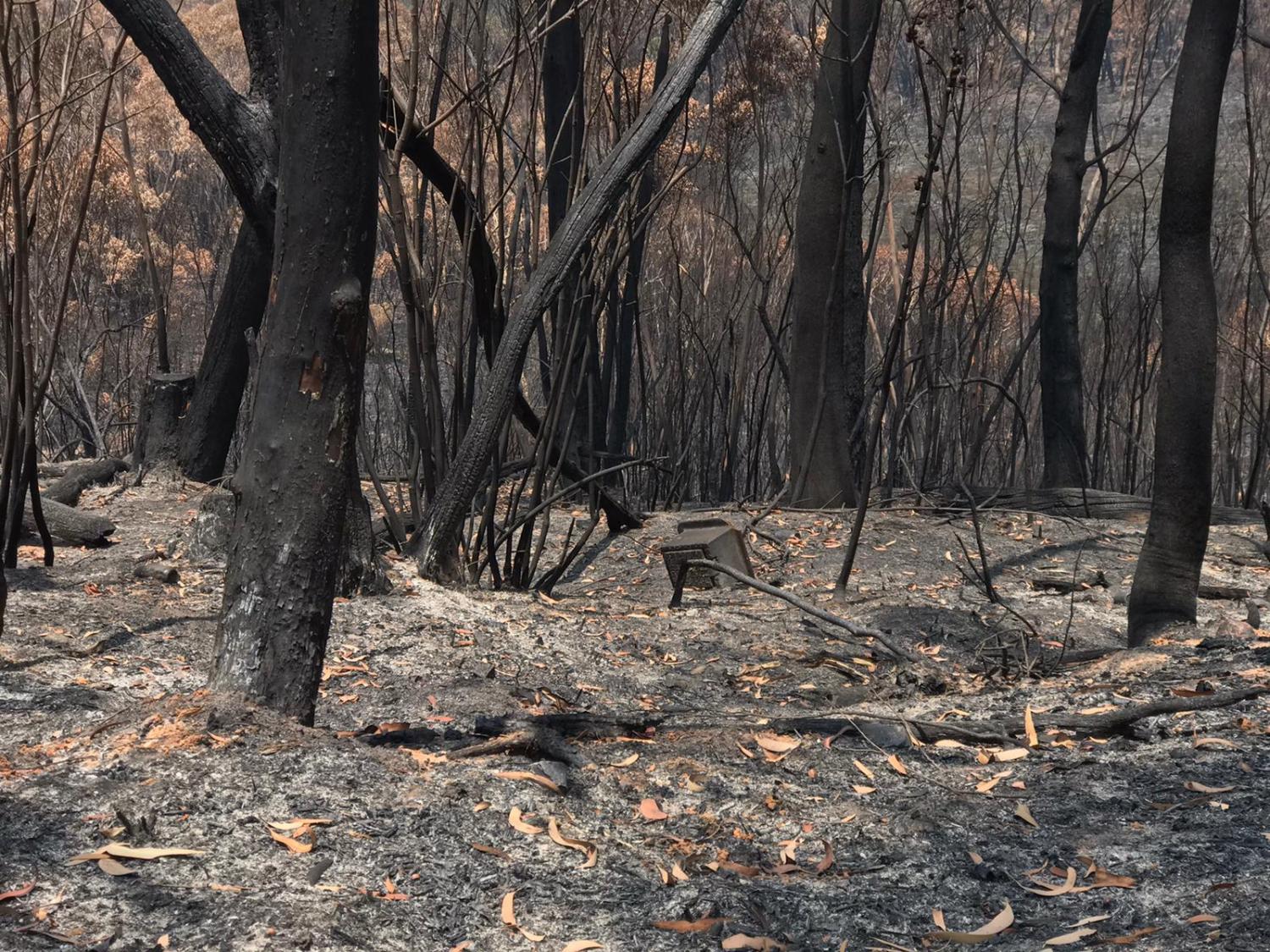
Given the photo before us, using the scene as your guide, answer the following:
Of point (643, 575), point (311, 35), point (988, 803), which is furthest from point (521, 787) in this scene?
point (643, 575)

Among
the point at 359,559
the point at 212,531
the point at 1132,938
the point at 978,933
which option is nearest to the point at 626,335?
the point at 212,531

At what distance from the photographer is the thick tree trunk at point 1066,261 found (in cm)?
871

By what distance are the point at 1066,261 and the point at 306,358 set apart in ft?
24.7

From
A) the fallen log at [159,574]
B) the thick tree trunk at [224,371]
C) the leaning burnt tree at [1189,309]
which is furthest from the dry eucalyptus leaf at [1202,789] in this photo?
the thick tree trunk at [224,371]

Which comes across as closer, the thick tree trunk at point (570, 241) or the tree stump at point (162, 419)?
the thick tree trunk at point (570, 241)

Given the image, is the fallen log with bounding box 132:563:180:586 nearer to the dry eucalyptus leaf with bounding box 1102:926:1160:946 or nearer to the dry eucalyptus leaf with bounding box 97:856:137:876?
the dry eucalyptus leaf with bounding box 97:856:137:876

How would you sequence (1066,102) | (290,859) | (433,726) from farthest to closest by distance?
(1066,102) → (433,726) → (290,859)

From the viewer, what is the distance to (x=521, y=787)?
247cm

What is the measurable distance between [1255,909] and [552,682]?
2.25m

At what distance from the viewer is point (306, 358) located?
2.47 meters

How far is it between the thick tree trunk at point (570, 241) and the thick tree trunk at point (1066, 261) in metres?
5.35

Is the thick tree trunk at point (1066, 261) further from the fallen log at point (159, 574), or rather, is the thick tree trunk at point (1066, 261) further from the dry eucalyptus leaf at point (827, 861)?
the dry eucalyptus leaf at point (827, 861)

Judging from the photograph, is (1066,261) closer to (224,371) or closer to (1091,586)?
(1091,586)

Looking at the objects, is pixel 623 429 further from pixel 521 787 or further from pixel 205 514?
pixel 521 787
